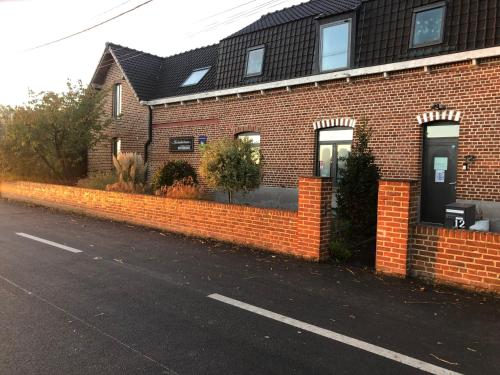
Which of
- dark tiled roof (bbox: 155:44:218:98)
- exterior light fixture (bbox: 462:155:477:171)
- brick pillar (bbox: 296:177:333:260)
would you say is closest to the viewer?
brick pillar (bbox: 296:177:333:260)

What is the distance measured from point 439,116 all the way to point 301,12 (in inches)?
273

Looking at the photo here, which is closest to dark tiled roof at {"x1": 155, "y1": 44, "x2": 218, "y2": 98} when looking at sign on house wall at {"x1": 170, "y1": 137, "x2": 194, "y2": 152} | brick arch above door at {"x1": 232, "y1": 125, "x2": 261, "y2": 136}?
sign on house wall at {"x1": 170, "y1": 137, "x2": 194, "y2": 152}

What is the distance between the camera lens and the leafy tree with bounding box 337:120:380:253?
25.0 feet

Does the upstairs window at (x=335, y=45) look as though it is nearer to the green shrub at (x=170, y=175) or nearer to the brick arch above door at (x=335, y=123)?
the brick arch above door at (x=335, y=123)

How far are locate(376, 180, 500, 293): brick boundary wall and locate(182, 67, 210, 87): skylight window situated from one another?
41.4 ft

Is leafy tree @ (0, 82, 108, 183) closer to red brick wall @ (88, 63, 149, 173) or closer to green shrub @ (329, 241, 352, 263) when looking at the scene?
red brick wall @ (88, 63, 149, 173)

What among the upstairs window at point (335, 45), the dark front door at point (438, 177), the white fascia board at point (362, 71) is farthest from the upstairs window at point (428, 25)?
the dark front door at point (438, 177)

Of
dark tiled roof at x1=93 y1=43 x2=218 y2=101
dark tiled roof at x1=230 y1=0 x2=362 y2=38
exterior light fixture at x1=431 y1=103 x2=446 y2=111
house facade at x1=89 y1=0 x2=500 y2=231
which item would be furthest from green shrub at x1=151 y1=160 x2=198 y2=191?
exterior light fixture at x1=431 y1=103 x2=446 y2=111

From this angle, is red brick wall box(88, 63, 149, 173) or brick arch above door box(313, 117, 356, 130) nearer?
brick arch above door box(313, 117, 356, 130)

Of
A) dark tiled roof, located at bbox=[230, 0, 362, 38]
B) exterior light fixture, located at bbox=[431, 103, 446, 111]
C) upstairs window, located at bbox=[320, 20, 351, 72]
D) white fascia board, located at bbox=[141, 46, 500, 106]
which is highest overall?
dark tiled roof, located at bbox=[230, 0, 362, 38]

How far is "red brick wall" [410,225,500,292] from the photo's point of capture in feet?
17.4

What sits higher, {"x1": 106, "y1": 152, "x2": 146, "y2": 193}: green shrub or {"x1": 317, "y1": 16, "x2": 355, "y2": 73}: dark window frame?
{"x1": 317, "y1": 16, "x2": 355, "y2": 73}: dark window frame

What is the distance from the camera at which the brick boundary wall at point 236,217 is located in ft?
23.1

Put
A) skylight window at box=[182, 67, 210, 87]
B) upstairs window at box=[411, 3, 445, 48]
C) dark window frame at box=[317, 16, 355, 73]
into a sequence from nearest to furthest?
upstairs window at box=[411, 3, 445, 48] → dark window frame at box=[317, 16, 355, 73] → skylight window at box=[182, 67, 210, 87]
